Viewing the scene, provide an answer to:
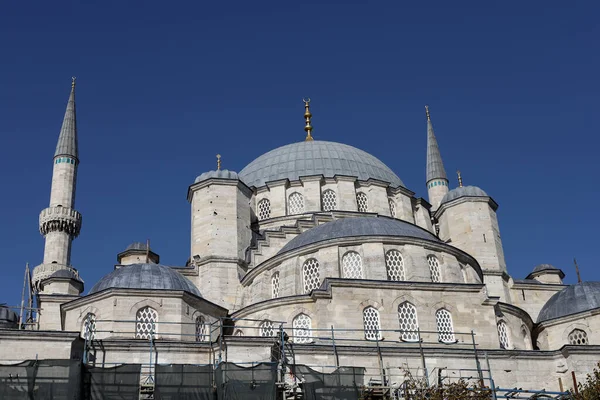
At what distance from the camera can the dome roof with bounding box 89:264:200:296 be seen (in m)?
22.2

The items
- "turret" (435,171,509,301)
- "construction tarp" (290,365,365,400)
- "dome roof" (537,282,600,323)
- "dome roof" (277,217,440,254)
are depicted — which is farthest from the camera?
"turret" (435,171,509,301)

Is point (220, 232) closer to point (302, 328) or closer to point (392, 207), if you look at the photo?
point (302, 328)

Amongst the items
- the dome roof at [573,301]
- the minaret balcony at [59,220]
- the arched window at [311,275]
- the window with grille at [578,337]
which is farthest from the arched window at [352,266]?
the minaret balcony at [59,220]

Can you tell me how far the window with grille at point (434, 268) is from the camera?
2352 centimetres

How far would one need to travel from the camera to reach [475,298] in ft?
73.2

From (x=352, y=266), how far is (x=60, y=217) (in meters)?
14.6

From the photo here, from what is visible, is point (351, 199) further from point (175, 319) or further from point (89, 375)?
point (89, 375)

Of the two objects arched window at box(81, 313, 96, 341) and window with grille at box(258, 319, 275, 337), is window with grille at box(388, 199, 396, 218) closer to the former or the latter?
window with grille at box(258, 319, 275, 337)

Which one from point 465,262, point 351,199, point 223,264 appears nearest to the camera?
point 465,262

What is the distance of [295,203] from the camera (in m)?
31.7

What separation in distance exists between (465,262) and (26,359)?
13.0 m

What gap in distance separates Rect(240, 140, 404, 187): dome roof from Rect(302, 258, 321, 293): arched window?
9389 millimetres

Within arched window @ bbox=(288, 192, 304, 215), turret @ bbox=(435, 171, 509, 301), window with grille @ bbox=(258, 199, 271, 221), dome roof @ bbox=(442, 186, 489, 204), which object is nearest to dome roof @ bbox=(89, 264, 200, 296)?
window with grille @ bbox=(258, 199, 271, 221)

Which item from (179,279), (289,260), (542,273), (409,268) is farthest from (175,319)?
(542,273)
